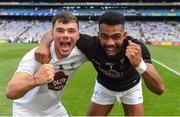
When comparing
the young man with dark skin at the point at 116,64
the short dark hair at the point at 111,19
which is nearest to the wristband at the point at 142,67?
the young man with dark skin at the point at 116,64

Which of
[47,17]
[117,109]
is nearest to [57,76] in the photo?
[117,109]

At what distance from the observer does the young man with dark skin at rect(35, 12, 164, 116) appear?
565 cm

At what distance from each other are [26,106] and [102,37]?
145 cm

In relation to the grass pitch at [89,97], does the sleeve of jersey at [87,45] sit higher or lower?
higher

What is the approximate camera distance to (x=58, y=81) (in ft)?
19.0

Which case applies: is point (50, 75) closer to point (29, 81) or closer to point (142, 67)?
point (29, 81)

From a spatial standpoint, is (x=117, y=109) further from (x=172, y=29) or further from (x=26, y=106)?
(x=172, y=29)

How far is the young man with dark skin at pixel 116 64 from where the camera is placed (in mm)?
5648

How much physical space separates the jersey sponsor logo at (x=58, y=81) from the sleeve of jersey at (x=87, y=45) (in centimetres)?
61

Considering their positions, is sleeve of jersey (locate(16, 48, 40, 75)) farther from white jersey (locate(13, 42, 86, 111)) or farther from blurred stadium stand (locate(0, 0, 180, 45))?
blurred stadium stand (locate(0, 0, 180, 45))

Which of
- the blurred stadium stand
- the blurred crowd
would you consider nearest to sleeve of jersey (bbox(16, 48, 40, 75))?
the blurred crowd

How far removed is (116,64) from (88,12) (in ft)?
241

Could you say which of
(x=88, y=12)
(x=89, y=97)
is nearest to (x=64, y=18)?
(x=89, y=97)

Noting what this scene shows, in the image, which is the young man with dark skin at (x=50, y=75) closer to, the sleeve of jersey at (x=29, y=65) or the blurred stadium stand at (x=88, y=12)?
the sleeve of jersey at (x=29, y=65)
